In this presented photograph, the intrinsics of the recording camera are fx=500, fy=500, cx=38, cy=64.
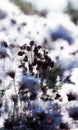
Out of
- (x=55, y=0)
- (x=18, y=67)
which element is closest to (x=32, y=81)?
(x=18, y=67)

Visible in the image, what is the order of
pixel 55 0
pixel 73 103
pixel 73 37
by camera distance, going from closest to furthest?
pixel 73 103, pixel 73 37, pixel 55 0

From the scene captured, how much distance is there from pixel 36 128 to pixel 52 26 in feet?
22.9

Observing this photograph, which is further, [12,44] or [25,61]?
[12,44]

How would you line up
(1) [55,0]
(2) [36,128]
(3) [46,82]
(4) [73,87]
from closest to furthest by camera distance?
(2) [36,128]
(4) [73,87]
(3) [46,82]
(1) [55,0]

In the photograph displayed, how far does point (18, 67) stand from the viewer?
6207 millimetres

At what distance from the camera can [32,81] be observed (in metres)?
5.82

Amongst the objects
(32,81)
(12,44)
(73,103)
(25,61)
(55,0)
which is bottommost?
(73,103)

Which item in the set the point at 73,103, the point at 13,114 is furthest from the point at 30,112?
the point at 73,103

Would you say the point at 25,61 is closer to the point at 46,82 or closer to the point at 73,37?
the point at 46,82

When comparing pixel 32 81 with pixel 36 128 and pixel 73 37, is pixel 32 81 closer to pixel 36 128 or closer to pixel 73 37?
pixel 36 128

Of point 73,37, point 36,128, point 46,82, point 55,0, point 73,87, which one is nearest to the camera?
point 36,128

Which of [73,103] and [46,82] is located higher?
[46,82]

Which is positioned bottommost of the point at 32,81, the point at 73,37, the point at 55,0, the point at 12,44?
the point at 32,81

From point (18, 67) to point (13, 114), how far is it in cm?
98
